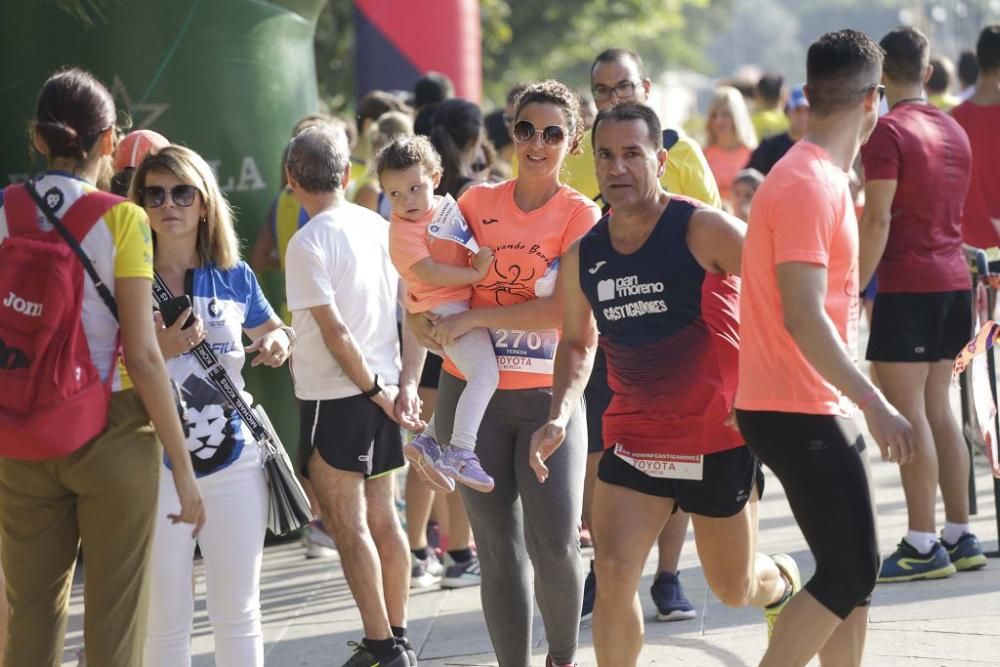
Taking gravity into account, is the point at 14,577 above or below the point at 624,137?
below

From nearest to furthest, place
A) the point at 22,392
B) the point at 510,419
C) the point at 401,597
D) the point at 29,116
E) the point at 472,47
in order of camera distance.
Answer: the point at 22,392
the point at 510,419
the point at 401,597
the point at 29,116
the point at 472,47

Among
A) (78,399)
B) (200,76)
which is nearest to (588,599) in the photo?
(78,399)

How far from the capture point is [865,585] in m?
4.24

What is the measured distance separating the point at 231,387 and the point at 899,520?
4476 mm

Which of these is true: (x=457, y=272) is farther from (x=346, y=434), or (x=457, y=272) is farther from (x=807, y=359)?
(x=807, y=359)

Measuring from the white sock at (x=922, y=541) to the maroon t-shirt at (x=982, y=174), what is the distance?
1.68 m

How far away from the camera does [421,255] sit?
5.18m

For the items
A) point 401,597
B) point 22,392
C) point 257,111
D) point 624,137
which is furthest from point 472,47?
point 22,392

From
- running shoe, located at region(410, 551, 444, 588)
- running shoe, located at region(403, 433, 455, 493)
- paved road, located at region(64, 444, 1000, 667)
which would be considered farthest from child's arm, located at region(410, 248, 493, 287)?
running shoe, located at region(410, 551, 444, 588)

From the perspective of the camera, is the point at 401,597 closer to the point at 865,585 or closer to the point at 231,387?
the point at 231,387

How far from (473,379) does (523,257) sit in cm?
42

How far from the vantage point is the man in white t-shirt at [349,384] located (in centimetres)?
569

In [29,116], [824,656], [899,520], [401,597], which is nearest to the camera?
[824,656]

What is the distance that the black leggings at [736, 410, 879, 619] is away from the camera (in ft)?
13.7
